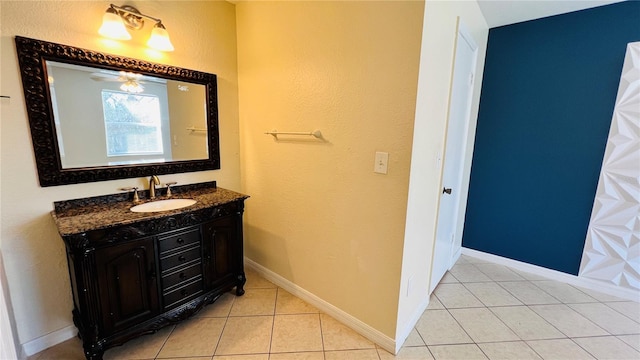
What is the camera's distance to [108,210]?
158cm

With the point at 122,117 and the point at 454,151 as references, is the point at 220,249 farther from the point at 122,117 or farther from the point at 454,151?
the point at 454,151

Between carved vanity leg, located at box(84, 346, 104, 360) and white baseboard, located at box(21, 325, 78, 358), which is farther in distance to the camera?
white baseboard, located at box(21, 325, 78, 358)

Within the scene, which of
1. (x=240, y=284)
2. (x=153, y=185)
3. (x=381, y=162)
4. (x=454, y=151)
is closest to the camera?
(x=381, y=162)

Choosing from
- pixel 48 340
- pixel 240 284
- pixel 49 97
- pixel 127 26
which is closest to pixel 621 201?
pixel 240 284

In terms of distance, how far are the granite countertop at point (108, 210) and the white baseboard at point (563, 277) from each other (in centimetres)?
265

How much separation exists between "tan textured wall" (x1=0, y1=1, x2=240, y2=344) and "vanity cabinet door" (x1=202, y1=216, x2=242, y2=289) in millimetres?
617

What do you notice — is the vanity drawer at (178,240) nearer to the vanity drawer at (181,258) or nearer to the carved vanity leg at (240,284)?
the vanity drawer at (181,258)

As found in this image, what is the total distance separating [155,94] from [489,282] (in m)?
3.21

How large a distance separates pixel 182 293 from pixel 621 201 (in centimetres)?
343

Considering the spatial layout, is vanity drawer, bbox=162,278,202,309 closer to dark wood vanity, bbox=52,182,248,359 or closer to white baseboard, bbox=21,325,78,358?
dark wood vanity, bbox=52,182,248,359

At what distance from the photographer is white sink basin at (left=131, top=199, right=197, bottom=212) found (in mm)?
1741

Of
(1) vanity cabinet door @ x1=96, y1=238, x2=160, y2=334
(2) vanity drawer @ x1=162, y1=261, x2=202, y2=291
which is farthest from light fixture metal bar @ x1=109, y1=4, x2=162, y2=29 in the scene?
(2) vanity drawer @ x1=162, y1=261, x2=202, y2=291

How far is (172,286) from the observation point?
1665 mm

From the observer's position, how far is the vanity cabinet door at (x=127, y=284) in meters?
1.41
